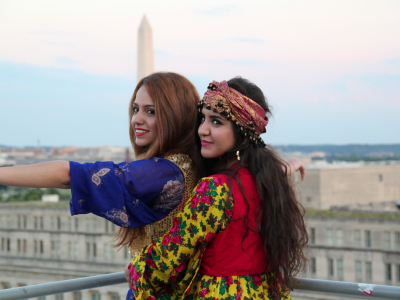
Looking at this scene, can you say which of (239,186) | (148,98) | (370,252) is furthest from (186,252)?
(370,252)

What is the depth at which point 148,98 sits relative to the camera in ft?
5.96

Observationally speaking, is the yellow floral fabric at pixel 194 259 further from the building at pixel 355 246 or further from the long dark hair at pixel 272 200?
the building at pixel 355 246

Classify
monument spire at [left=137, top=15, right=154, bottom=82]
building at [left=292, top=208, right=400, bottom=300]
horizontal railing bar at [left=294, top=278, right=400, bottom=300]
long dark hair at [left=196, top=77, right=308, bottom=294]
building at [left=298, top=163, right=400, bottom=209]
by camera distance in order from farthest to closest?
building at [left=298, top=163, right=400, bottom=209], building at [left=292, top=208, right=400, bottom=300], monument spire at [left=137, top=15, right=154, bottom=82], horizontal railing bar at [left=294, top=278, right=400, bottom=300], long dark hair at [left=196, top=77, right=308, bottom=294]

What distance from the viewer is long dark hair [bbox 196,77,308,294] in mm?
1604

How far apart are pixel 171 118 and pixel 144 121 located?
0.37ft

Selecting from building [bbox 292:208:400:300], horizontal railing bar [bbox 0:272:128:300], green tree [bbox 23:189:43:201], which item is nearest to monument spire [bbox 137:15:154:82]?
building [bbox 292:208:400:300]

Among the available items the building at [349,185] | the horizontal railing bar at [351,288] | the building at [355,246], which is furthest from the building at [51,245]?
the horizontal railing bar at [351,288]

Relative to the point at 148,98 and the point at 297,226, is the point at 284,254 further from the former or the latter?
the point at 148,98

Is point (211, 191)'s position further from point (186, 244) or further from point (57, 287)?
point (57, 287)

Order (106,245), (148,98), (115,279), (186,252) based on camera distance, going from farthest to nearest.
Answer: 1. (106,245)
2. (115,279)
3. (148,98)
4. (186,252)

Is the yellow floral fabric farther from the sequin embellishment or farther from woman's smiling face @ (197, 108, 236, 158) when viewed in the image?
the sequin embellishment

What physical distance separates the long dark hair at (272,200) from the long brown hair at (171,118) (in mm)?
60

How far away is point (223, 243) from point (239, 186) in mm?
177

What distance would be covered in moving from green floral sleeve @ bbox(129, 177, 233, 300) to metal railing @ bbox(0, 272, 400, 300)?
382 mm
